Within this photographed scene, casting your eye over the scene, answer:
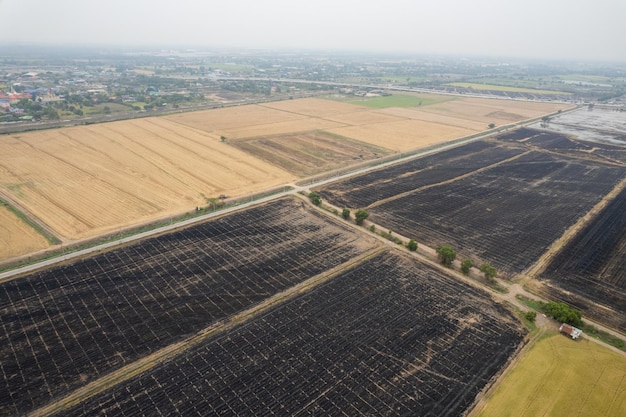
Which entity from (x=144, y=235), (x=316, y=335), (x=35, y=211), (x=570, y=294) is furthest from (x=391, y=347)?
(x=35, y=211)

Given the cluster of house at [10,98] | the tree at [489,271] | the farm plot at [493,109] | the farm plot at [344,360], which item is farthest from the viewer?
the farm plot at [493,109]

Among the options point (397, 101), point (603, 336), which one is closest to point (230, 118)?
point (397, 101)

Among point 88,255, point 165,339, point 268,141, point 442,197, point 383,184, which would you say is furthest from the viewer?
point 268,141

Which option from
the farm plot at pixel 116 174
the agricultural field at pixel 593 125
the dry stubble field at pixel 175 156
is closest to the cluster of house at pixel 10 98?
the dry stubble field at pixel 175 156

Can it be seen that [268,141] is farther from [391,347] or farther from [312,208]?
[391,347]

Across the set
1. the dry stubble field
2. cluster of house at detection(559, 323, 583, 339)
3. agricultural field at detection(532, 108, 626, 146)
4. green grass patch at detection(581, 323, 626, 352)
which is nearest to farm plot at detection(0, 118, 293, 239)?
the dry stubble field

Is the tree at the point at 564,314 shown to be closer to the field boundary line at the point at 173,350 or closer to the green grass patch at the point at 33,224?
the field boundary line at the point at 173,350

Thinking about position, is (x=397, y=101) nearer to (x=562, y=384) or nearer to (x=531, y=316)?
(x=531, y=316)
